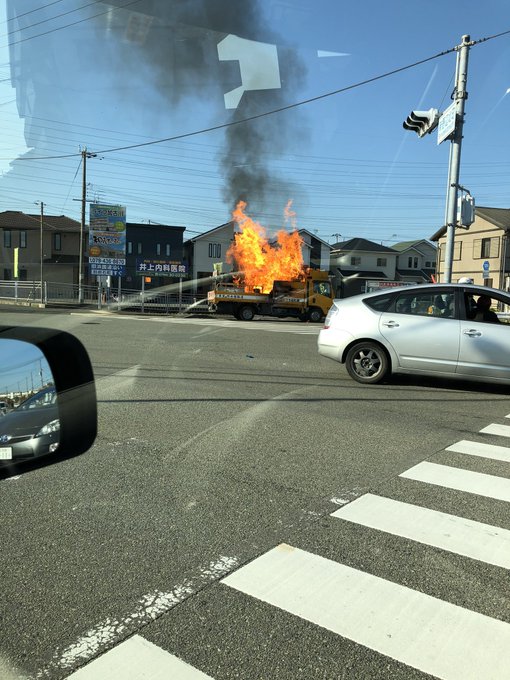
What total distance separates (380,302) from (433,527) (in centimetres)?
511

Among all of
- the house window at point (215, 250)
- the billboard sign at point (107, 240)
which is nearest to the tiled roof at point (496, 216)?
the house window at point (215, 250)

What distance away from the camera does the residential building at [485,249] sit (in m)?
42.5

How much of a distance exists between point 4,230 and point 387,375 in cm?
683

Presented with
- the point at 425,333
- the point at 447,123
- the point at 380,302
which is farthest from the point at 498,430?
the point at 447,123

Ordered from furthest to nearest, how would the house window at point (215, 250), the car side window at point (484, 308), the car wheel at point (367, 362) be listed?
the house window at point (215, 250) → the car wheel at point (367, 362) → the car side window at point (484, 308)

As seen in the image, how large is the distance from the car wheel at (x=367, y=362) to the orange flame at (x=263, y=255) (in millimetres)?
20230

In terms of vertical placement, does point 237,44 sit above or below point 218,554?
above

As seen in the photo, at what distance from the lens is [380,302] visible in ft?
25.9

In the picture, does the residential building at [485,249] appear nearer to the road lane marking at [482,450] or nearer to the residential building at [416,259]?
the residential building at [416,259]

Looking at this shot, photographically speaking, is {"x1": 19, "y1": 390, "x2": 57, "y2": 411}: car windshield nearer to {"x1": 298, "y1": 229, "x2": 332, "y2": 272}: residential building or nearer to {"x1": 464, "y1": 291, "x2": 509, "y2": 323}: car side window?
{"x1": 464, "y1": 291, "x2": 509, "y2": 323}: car side window

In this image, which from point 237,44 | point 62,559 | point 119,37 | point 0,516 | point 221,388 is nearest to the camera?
point 62,559

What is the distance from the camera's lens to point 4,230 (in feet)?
8.95

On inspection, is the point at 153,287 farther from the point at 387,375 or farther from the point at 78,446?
the point at 78,446

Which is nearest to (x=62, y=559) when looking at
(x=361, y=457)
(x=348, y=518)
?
(x=348, y=518)
